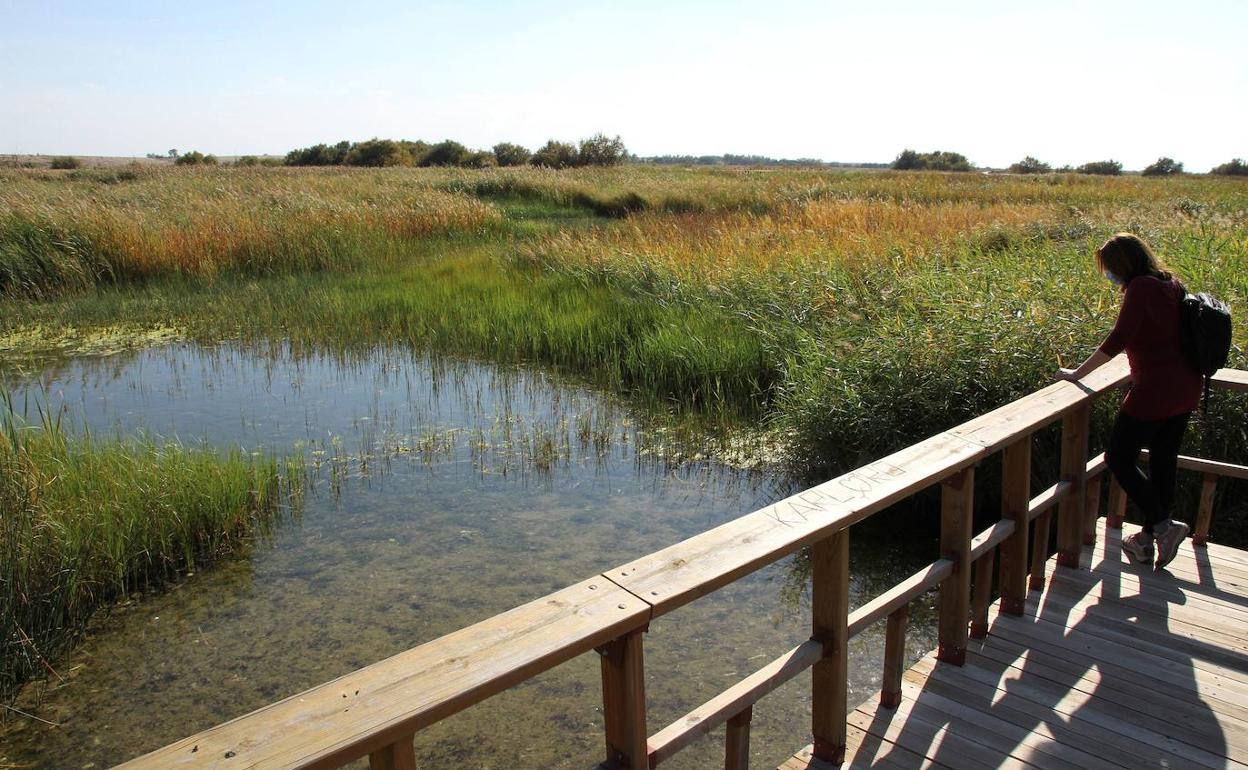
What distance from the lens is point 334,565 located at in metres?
5.58

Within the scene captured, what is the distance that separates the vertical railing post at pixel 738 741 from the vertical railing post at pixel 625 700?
1.79 ft

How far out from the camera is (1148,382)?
3760 millimetres

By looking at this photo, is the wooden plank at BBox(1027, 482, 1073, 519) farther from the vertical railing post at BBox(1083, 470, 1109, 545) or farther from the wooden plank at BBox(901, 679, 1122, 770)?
the wooden plank at BBox(901, 679, 1122, 770)

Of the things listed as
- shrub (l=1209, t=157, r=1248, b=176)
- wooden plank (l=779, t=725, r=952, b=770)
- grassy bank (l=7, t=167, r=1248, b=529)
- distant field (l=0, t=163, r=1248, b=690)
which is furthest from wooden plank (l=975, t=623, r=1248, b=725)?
shrub (l=1209, t=157, r=1248, b=176)

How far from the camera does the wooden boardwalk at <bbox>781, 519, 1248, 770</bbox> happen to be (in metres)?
2.64

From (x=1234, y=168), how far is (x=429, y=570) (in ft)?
195

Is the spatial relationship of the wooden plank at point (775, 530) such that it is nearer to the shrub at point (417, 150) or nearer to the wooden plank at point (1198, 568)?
the wooden plank at point (1198, 568)

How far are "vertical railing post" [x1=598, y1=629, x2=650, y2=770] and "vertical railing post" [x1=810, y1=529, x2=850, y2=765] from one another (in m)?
0.70

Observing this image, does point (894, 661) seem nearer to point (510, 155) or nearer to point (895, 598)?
point (895, 598)

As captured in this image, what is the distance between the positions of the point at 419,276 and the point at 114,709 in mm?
10921

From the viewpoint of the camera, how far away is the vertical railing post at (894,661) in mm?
2906

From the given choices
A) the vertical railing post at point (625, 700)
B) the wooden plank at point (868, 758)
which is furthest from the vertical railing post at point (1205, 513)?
the vertical railing post at point (625, 700)

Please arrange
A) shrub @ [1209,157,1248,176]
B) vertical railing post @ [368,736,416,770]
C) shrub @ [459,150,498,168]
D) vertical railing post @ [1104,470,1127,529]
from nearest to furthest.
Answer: vertical railing post @ [368,736,416,770] < vertical railing post @ [1104,470,1127,529] < shrub @ [1209,157,1248,176] < shrub @ [459,150,498,168]

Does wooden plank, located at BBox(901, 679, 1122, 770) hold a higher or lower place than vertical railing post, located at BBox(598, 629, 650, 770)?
lower
